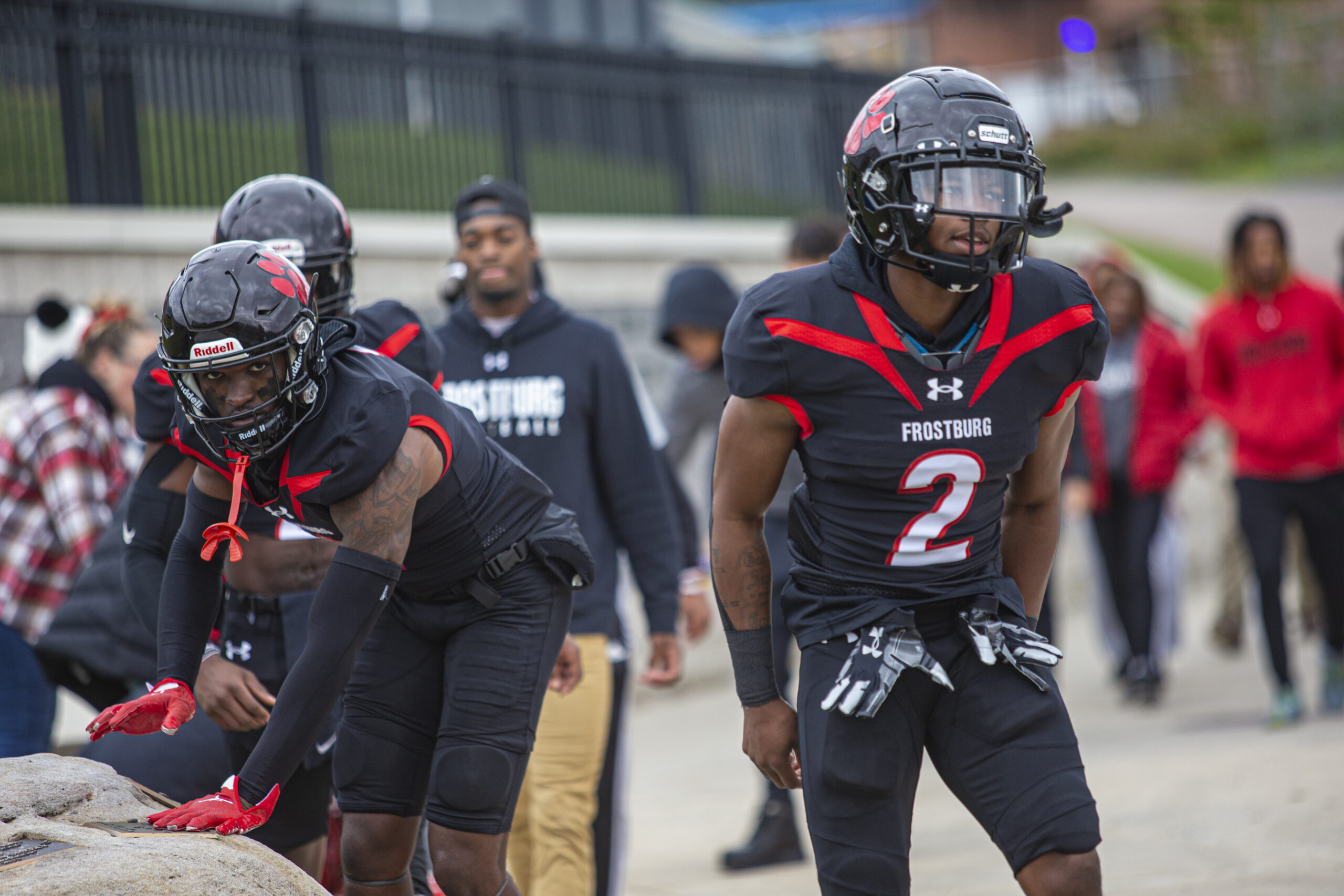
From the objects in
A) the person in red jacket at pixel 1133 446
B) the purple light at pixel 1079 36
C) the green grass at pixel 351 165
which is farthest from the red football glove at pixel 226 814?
the purple light at pixel 1079 36

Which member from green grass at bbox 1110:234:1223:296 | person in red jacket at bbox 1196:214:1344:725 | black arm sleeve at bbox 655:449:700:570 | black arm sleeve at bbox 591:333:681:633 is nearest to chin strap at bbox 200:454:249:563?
black arm sleeve at bbox 591:333:681:633

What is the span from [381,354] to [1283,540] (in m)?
5.22

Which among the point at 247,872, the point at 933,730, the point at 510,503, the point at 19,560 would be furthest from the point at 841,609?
the point at 19,560

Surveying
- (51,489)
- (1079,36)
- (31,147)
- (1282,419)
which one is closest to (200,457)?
(51,489)

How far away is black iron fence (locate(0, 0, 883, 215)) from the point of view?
320 inches

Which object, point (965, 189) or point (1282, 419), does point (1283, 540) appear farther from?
point (965, 189)

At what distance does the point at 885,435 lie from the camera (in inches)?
117

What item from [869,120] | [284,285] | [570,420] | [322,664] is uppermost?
[869,120]

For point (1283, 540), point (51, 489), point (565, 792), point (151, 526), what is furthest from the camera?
point (1283, 540)

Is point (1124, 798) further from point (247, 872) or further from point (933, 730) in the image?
point (247, 872)

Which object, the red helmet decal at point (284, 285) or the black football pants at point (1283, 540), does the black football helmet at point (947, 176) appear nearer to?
the red helmet decal at point (284, 285)

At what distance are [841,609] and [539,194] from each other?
7507mm

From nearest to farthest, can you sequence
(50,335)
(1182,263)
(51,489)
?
(51,489), (50,335), (1182,263)

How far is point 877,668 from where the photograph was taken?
117 inches
